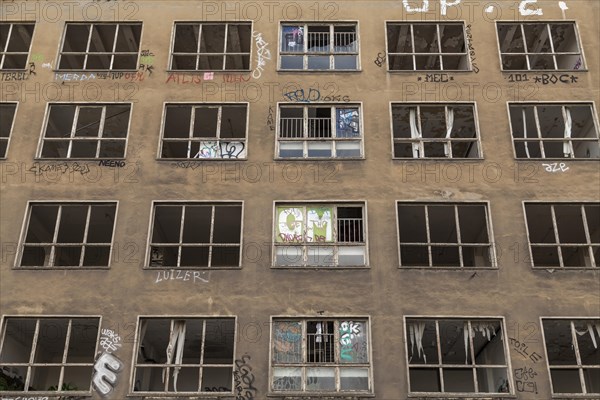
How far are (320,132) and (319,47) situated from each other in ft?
11.1

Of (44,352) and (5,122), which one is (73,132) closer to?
(5,122)

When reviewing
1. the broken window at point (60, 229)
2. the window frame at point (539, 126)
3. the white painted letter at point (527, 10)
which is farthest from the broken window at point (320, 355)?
the white painted letter at point (527, 10)

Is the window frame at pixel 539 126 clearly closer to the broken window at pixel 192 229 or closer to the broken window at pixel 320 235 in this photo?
the broken window at pixel 320 235

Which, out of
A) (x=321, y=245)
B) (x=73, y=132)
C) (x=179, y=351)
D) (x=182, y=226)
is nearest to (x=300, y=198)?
(x=321, y=245)

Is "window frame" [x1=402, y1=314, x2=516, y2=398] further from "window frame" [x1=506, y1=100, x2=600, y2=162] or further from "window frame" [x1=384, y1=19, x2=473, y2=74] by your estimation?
"window frame" [x1=384, y1=19, x2=473, y2=74]

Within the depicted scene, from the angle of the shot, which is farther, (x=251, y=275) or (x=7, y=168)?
(x=7, y=168)

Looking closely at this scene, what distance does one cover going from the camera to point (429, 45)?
23.9m

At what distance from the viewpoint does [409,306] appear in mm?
18406

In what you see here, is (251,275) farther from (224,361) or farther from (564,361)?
(564,361)

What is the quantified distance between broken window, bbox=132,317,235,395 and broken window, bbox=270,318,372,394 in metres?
1.31

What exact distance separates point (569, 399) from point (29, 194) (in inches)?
620

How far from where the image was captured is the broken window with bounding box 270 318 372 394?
17.7 meters

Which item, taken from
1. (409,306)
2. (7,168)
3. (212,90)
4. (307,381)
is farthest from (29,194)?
(409,306)

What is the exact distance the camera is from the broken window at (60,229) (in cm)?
1975
